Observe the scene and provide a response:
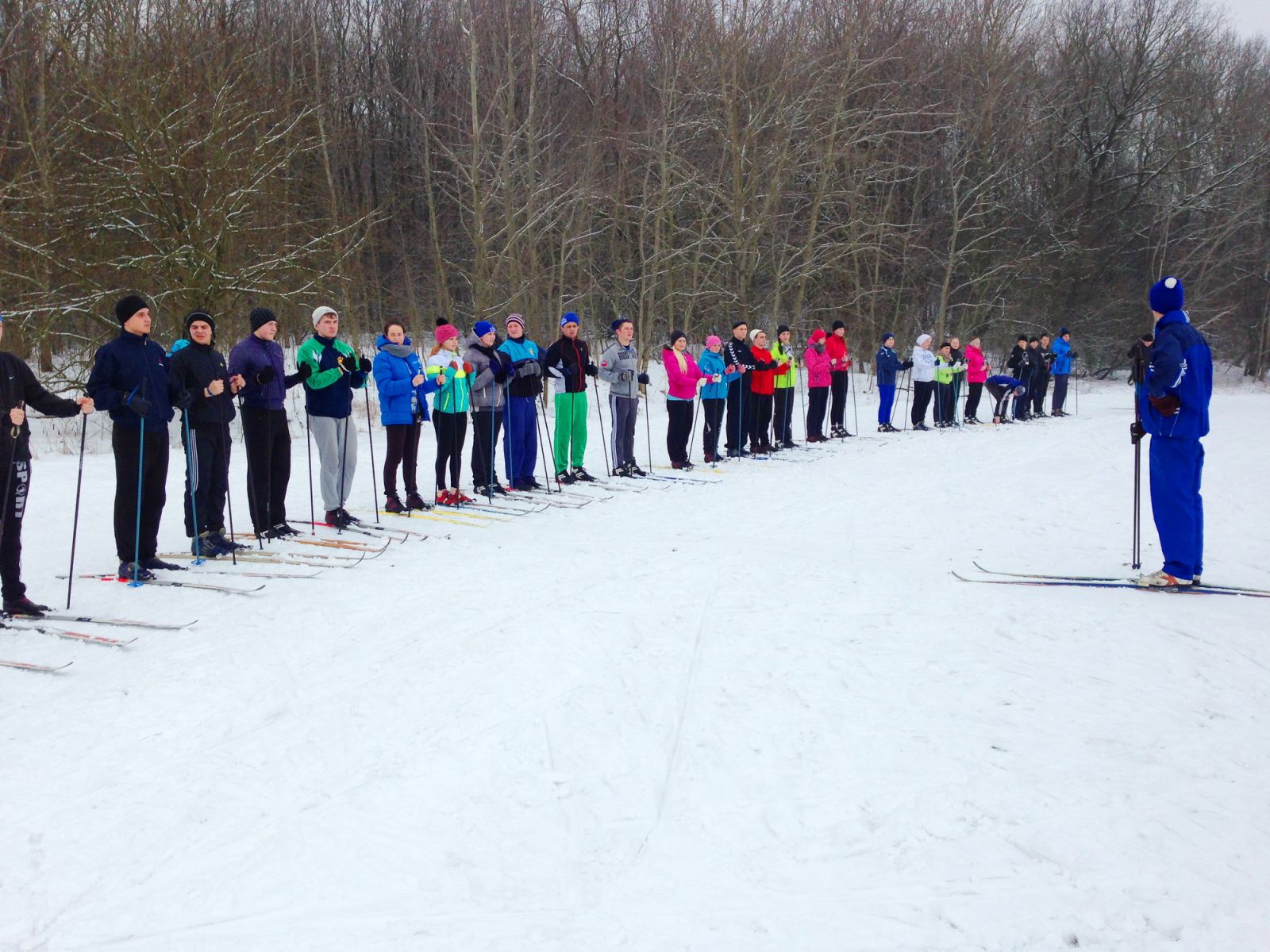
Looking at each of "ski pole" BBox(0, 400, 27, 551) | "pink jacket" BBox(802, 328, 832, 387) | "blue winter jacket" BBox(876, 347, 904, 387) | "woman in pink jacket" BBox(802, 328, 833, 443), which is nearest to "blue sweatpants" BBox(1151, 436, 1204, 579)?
"ski pole" BBox(0, 400, 27, 551)

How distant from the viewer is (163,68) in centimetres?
1395

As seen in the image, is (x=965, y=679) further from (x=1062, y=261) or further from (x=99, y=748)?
(x=1062, y=261)

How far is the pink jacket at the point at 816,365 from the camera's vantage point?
615 inches

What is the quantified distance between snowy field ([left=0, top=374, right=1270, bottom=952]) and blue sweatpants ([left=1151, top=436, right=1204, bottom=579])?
34 cm

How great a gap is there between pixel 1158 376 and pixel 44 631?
719cm

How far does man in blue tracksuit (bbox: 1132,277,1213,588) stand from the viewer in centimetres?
608

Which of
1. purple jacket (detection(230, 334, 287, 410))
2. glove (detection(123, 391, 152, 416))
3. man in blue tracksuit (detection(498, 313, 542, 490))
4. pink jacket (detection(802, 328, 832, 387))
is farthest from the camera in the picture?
pink jacket (detection(802, 328, 832, 387))

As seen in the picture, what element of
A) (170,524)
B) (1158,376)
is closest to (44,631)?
(170,524)

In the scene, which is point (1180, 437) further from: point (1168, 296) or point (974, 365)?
point (974, 365)

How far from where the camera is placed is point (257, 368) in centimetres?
766

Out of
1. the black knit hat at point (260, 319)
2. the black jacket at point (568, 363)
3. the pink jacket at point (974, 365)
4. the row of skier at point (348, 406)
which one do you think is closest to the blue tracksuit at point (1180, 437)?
the row of skier at point (348, 406)

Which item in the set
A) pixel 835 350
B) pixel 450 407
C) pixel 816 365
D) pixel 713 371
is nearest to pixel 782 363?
pixel 816 365

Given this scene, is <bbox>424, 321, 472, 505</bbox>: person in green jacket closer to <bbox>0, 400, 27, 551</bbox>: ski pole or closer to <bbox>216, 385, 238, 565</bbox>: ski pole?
<bbox>216, 385, 238, 565</bbox>: ski pole

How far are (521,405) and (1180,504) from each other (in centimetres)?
662
